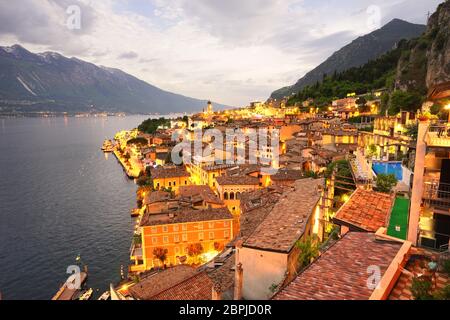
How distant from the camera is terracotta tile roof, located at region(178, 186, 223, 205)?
2978cm

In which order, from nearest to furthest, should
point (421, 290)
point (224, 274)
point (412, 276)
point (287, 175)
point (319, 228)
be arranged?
point (421, 290)
point (412, 276)
point (224, 274)
point (319, 228)
point (287, 175)

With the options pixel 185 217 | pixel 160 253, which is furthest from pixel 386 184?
pixel 160 253

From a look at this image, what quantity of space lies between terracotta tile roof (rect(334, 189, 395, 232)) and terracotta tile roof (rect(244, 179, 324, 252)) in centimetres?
184

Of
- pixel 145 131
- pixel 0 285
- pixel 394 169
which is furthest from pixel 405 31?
pixel 0 285

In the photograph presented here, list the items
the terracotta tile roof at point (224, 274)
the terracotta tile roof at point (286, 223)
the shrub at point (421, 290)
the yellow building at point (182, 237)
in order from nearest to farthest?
1. the shrub at point (421, 290)
2. the terracotta tile roof at point (286, 223)
3. the terracotta tile roof at point (224, 274)
4. the yellow building at point (182, 237)

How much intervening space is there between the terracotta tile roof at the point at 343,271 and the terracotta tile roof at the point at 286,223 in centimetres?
349

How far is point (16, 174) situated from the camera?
210ft

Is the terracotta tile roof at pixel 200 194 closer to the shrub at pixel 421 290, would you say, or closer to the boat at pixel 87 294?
the boat at pixel 87 294

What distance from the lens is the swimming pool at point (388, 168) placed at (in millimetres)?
17159

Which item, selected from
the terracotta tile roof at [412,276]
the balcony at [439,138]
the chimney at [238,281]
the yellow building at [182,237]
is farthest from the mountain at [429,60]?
the terracotta tile roof at [412,276]

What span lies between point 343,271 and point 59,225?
3958cm

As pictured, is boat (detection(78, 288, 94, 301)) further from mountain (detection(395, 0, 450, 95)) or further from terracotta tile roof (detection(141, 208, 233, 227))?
mountain (detection(395, 0, 450, 95))

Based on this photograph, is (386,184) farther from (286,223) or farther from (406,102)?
(406,102)

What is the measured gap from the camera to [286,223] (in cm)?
1203
